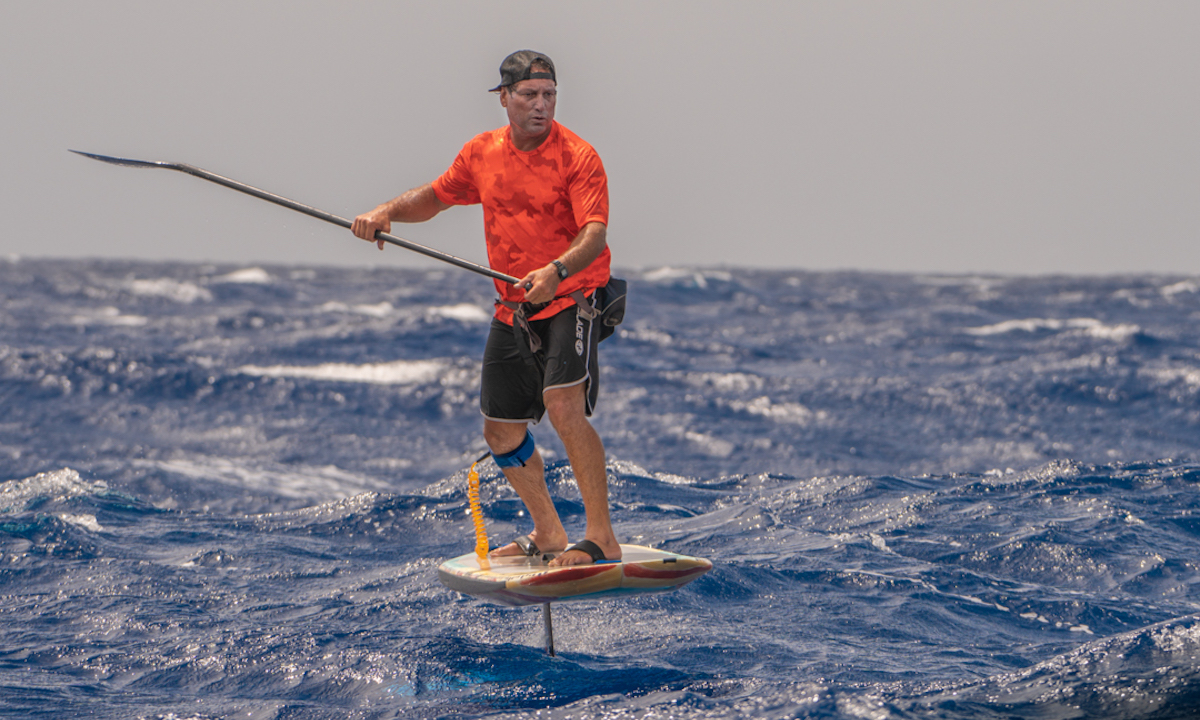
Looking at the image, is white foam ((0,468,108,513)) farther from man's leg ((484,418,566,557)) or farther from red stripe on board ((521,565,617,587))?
red stripe on board ((521,565,617,587))

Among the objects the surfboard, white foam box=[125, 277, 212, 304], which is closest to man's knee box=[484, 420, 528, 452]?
the surfboard

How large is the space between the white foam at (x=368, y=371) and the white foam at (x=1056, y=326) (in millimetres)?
19150

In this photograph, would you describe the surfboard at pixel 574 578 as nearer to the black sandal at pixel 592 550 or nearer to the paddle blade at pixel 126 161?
the black sandal at pixel 592 550

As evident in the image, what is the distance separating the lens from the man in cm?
602

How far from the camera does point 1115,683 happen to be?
500 centimetres

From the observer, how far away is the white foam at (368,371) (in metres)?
25.1

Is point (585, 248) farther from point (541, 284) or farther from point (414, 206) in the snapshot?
point (414, 206)

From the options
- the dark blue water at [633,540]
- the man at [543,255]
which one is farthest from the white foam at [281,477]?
the man at [543,255]

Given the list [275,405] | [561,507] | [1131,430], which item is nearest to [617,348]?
[275,405]

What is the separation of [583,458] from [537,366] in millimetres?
550

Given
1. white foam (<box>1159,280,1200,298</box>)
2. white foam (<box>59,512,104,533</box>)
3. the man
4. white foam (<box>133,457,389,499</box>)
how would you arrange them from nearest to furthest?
the man
white foam (<box>59,512,104,533</box>)
white foam (<box>133,457,389,499</box>)
white foam (<box>1159,280,1200,298</box>)

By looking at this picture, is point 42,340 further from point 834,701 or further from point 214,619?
point 834,701

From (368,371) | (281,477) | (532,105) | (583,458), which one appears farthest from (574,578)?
(368,371)

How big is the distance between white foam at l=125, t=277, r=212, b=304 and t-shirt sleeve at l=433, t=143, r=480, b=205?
1923 inches
